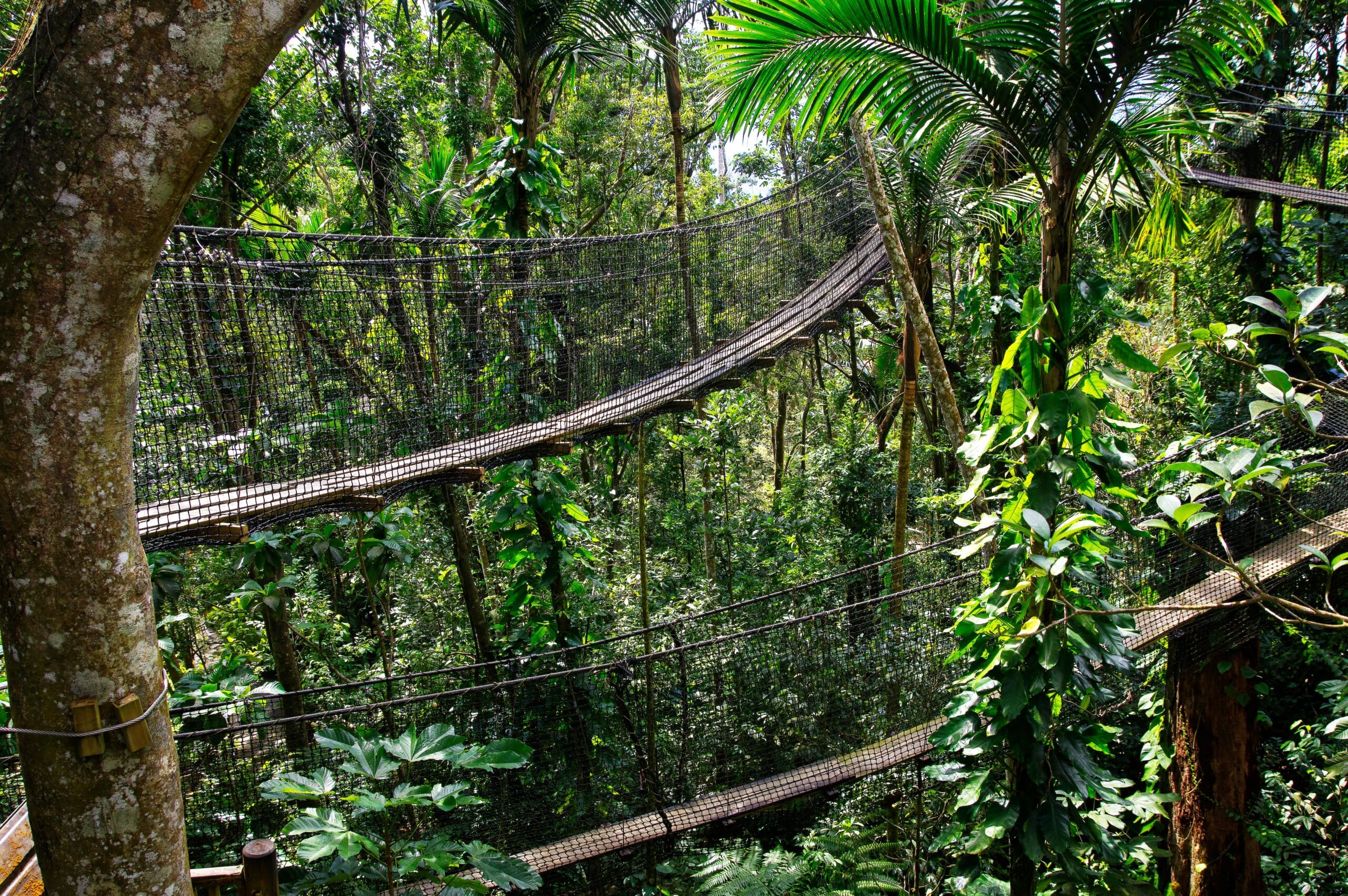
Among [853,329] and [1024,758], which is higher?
[853,329]

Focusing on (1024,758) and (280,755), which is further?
(280,755)

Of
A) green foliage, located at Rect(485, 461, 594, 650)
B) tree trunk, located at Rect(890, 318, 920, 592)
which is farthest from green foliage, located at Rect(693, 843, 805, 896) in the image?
tree trunk, located at Rect(890, 318, 920, 592)

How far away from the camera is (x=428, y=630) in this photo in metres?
5.81

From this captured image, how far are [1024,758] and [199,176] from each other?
1.89m

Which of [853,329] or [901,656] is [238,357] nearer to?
[901,656]

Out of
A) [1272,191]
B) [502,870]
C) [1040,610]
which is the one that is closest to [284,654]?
[502,870]

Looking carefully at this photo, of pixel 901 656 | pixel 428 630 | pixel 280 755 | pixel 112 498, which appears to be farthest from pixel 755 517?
pixel 112 498

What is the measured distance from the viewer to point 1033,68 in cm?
152

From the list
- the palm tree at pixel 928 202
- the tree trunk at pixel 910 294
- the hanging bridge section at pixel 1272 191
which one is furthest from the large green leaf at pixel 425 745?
the hanging bridge section at pixel 1272 191

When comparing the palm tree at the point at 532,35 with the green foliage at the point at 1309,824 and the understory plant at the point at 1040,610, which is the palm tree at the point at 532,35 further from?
the green foliage at the point at 1309,824

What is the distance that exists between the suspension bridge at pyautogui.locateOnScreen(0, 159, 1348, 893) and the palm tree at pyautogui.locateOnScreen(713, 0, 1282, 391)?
1.10m

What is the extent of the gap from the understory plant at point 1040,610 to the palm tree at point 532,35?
232 cm

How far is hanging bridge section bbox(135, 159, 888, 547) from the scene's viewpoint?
239 centimetres

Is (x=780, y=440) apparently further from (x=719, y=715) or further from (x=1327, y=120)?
(x=719, y=715)
